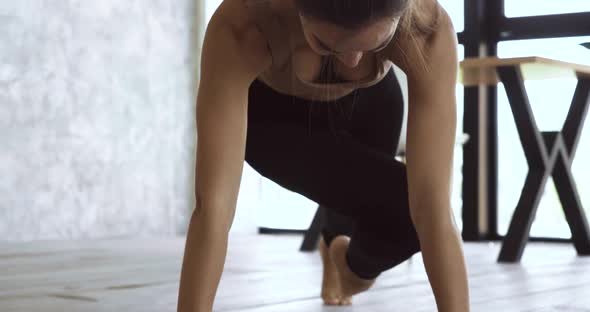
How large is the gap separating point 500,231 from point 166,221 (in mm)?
1771

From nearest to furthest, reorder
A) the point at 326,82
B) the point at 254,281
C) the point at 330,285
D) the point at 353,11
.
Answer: the point at 353,11 → the point at 326,82 → the point at 330,285 → the point at 254,281

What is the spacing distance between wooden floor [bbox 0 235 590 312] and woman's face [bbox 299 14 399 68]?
930mm

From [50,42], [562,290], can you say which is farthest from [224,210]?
[50,42]

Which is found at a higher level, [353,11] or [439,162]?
[353,11]

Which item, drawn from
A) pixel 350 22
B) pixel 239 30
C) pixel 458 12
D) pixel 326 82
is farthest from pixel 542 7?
pixel 350 22

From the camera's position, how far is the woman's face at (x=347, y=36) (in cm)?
99

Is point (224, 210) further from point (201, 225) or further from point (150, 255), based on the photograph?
point (150, 255)

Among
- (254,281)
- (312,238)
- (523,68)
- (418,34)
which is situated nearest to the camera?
(418,34)

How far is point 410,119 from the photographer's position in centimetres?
117

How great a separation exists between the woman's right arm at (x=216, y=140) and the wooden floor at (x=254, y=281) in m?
0.71

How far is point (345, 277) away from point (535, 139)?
1.57 meters

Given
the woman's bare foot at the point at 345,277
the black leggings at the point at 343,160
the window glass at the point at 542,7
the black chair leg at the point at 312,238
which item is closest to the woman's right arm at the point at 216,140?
the black leggings at the point at 343,160

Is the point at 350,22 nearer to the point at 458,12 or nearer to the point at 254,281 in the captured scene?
the point at 254,281

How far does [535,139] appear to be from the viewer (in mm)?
3117
